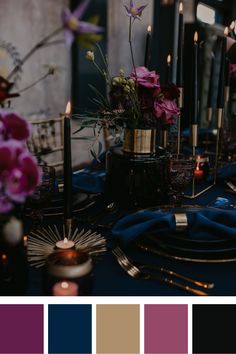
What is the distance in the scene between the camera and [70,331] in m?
0.63

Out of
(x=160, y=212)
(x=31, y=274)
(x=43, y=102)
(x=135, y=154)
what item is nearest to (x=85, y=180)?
(x=135, y=154)

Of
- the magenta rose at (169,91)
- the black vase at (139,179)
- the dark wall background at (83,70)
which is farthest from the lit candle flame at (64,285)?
the dark wall background at (83,70)

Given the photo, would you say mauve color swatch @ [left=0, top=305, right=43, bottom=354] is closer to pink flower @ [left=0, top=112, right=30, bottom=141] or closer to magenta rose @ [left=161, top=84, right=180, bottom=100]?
pink flower @ [left=0, top=112, right=30, bottom=141]

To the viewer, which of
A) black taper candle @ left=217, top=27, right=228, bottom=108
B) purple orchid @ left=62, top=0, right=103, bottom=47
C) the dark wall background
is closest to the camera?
purple orchid @ left=62, top=0, right=103, bottom=47

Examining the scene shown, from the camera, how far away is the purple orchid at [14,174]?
0.50m

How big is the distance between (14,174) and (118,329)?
0.29 metres

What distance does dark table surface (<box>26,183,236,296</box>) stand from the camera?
0.69 metres

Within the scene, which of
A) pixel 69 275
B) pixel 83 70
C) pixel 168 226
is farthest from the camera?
pixel 83 70

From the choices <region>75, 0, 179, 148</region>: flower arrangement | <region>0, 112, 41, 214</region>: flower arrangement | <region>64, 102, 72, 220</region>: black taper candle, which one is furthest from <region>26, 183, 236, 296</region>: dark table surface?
<region>75, 0, 179, 148</region>: flower arrangement

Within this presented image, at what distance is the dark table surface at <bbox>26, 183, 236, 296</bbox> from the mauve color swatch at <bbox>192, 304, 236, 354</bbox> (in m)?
0.04

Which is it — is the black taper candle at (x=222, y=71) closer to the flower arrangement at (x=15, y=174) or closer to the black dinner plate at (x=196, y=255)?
the black dinner plate at (x=196, y=255)

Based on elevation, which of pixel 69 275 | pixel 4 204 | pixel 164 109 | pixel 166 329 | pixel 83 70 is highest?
pixel 83 70

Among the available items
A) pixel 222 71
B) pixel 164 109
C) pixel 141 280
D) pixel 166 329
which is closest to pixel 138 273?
pixel 141 280

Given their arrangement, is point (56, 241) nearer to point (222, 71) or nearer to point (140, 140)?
point (140, 140)
